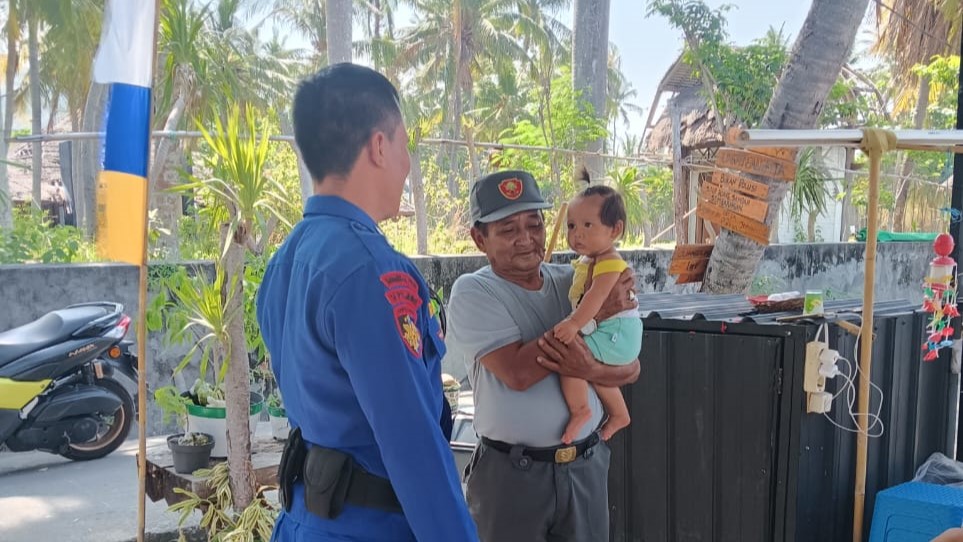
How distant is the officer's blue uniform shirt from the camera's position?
4.52 feet

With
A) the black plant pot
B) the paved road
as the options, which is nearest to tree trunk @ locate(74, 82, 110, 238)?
the paved road

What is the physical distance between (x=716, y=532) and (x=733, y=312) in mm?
754

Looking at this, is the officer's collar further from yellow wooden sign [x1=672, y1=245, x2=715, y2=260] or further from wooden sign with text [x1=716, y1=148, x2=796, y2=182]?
yellow wooden sign [x1=672, y1=245, x2=715, y2=260]

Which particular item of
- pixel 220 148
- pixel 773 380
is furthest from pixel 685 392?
pixel 220 148

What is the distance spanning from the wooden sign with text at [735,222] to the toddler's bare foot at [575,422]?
1134 millimetres

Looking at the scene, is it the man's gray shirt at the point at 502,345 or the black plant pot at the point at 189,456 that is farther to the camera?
the black plant pot at the point at 189,456

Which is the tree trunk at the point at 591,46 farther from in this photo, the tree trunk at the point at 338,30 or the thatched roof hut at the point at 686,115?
the tree trunk at the point at 338,30

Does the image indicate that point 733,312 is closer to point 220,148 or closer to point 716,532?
point 716,532

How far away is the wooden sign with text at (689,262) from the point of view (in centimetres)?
328

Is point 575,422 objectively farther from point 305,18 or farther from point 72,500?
point 305,18

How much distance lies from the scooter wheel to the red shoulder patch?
15.7ft

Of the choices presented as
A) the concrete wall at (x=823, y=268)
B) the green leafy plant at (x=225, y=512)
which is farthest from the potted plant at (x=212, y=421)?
the concrete wall at (x=823, y=268)

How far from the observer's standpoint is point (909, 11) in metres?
14.9

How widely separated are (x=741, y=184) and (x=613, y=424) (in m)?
1.15
